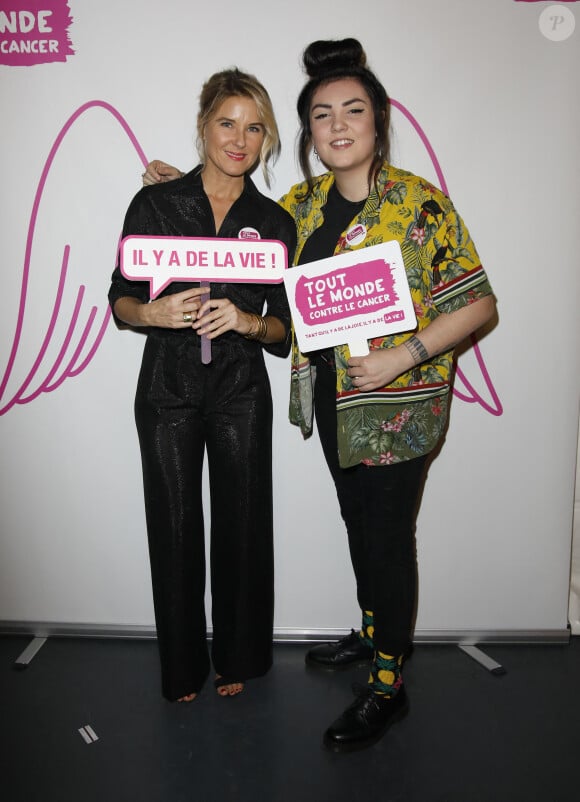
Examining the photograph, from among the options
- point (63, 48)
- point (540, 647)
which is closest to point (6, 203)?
point (63, 48)

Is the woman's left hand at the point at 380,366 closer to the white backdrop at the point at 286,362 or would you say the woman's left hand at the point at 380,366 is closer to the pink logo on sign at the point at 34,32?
the white backdrop at the point at 286,362

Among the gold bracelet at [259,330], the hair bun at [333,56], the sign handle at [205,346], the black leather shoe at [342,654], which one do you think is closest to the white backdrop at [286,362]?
the black leather shoe at [342,654]

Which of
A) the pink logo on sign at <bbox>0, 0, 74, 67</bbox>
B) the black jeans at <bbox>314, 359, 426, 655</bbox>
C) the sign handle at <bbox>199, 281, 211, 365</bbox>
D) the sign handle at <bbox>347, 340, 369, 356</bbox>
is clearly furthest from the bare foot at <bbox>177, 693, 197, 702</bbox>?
the pink logo on sign at <bbox>0, 0, 74, 67</bbox>

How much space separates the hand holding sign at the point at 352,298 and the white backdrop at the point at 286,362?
0.48m

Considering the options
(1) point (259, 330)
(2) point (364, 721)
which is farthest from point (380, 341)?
(2) point (364, 721)

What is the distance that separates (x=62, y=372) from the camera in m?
1.99

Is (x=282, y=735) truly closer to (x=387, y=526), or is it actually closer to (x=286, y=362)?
(x=387, y=526)

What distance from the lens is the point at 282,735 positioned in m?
1.65

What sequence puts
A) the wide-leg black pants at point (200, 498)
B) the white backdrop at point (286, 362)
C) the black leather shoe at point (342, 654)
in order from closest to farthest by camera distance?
the wide-leg black pants at point (200, 498), the white backdrop at point (286, 362), the black leather shoe at point (342, 654)

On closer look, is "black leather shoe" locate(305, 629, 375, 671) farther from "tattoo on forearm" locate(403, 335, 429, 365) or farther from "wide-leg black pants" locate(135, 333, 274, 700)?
"tattoo on forearm" locate(403, 335, 429, 365)

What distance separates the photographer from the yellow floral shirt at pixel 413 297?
146 centimetres

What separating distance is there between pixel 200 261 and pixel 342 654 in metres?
1.31

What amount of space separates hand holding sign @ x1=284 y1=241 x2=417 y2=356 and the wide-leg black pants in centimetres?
25

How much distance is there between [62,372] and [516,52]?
5.57ft
